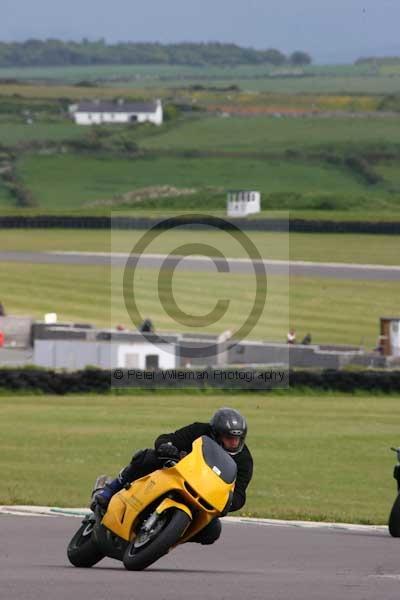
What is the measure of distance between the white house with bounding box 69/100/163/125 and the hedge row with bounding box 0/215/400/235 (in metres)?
67.0

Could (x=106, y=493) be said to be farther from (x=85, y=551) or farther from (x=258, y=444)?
(x=258, y=444)

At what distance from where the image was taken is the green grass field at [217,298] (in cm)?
4069

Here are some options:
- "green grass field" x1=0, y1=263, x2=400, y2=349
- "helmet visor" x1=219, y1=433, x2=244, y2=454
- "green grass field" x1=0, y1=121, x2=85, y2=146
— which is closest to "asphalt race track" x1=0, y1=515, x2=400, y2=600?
"helmet visor" x1=219, y1=433, x2=244, y2=454

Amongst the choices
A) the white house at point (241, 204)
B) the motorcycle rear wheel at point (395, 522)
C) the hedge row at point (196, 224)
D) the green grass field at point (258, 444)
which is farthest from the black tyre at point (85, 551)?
the white house at point (241, 204)

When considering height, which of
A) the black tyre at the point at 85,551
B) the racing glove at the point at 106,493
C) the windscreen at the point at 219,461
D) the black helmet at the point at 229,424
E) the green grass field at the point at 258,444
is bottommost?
the green grass field at the point at 258,444

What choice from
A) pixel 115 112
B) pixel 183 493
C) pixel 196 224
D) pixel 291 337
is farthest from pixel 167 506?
pixel 115 112

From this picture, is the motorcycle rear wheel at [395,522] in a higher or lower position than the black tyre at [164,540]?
lower

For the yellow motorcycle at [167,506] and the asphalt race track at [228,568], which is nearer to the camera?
the asphalt race track at [228,568]

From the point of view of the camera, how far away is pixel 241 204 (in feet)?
212

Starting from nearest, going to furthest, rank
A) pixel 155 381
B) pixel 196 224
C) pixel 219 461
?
pixel 219 461
pixel 155 381
pixel 196 224

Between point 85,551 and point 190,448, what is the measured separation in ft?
3.20

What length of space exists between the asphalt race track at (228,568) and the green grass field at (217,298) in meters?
25.7

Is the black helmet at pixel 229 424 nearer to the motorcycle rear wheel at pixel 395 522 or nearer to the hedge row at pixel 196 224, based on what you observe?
the motorcycle rear wheel at pixel 395 522

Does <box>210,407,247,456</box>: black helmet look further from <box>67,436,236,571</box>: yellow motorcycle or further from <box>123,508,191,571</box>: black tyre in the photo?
<box>123,508,191,571</box>: black tyre
